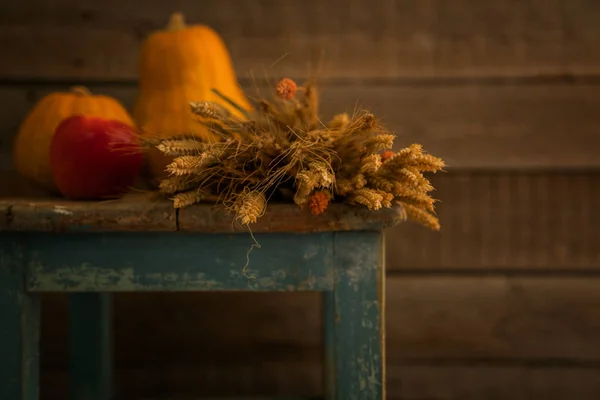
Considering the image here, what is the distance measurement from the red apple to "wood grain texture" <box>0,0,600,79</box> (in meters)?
0.34

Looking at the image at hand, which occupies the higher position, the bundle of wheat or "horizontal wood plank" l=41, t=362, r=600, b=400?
the bundle of wheat

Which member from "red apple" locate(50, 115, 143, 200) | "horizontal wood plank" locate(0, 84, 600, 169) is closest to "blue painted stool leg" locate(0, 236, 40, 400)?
"red apple" locate(50, 115, 143, 200)

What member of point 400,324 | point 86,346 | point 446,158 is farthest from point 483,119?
point 86,346

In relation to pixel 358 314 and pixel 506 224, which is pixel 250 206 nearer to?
pixel 358 314

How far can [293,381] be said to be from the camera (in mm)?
1015

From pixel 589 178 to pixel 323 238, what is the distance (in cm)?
62

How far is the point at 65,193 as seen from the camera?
0.70 m

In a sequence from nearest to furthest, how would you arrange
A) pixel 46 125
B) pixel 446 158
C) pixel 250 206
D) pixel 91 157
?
pixel 250 206 → pixel 91 157 → pixel 46 125 → pixel 446 158

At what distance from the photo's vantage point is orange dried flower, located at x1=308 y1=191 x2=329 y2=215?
580 millimetres

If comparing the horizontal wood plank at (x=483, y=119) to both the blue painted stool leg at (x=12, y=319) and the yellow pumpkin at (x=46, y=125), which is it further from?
the blue painted stool leg at (x=12, y=319)

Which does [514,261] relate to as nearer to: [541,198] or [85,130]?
[541,198]

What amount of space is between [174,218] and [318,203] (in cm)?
15

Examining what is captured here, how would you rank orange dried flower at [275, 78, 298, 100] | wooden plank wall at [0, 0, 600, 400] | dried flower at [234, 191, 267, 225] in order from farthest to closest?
wooden plank wall at [0, 0, 600, 400]
orange dried flower at [275, 78, 298, 100]
dried flower at [234, 191, 267, 225]

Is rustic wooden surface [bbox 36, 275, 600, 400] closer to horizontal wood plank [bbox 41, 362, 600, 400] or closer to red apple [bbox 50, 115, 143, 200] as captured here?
horizontal wood plank [bbox 41, 362, 600, 400]
